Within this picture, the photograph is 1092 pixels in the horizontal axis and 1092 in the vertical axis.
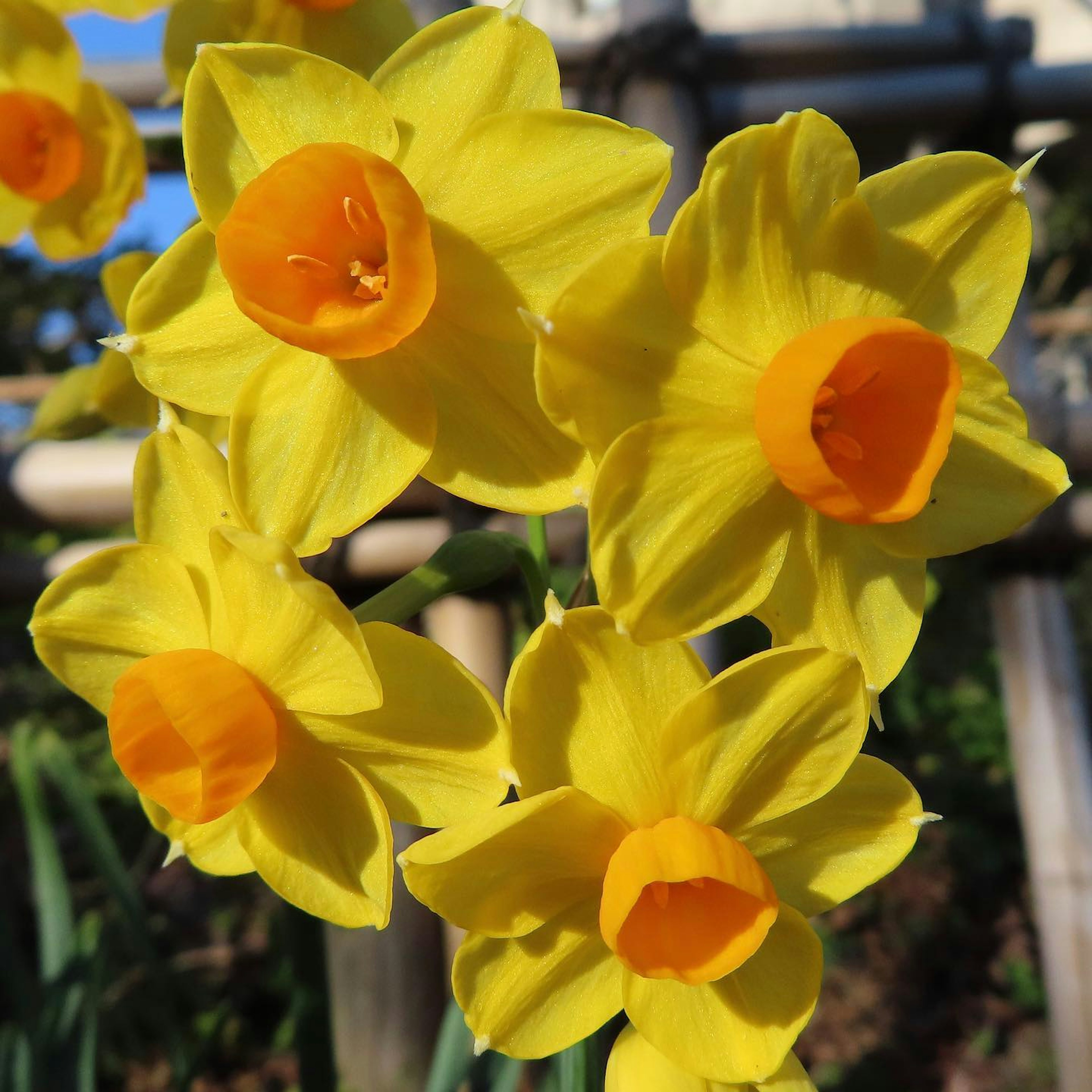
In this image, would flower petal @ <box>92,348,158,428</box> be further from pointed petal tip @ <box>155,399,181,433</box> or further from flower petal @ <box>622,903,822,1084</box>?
flower petal @ <box>622,903,822,1084</box>

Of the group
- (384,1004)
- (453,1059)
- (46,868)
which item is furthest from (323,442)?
(384,1004)

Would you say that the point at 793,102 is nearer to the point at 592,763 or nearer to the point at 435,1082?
the point at 592,763

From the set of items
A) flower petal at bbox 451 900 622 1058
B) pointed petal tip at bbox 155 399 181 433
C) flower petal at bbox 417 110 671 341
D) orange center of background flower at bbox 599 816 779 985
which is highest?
flower petal at bbox 417 110 671 341

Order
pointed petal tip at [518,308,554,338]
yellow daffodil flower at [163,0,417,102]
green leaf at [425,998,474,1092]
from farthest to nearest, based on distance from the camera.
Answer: green leaf at [425,998,474,1092], yellow daffodil flower at [163,0,417,102], pointed petal tip at [518,308,554,338]

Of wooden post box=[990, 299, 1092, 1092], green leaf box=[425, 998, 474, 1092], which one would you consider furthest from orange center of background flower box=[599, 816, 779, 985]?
wooden post box=[990, 299, 1092, 1092]

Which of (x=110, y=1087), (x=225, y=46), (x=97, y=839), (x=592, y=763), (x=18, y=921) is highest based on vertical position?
(x=225, y=46)

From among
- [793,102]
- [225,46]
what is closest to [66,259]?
[225,46]
